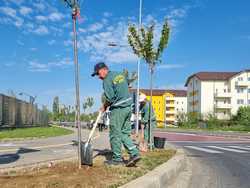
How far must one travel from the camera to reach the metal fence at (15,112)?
89.0 feet

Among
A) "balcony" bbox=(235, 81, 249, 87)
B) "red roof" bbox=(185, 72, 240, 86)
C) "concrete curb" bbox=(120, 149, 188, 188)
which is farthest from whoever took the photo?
"red roof" bbox=(185, 72, 240, 86)

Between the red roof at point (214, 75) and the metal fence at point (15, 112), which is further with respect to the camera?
the red roof at point (214, 75)

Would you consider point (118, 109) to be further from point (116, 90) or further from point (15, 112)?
point (15, 112)

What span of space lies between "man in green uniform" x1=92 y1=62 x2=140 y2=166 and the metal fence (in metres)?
19.8

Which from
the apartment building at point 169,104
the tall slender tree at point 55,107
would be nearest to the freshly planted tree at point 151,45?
the tall slender tree at point 55,107

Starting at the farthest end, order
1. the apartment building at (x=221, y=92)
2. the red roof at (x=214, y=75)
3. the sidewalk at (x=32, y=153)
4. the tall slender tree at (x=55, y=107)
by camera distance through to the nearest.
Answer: the tall slender tree at (x=55, y=107) < the red roof at (x=214, y=75) < the apartment building at (x=221, y=92) < the sidewalk at (x=32, y=153)

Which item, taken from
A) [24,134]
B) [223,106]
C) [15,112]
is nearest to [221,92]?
[223,106]

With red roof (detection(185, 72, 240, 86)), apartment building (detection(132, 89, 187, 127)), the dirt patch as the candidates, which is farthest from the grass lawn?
apartment building (detection(132, 89, 187, 127))

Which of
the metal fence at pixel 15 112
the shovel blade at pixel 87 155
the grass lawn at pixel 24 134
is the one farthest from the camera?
the metal fence at pixel 15 112

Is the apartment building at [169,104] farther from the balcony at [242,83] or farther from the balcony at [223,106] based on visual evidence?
the balcony at [242,83]

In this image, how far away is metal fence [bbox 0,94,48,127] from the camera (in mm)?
27125

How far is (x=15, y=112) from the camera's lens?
31.0 meters

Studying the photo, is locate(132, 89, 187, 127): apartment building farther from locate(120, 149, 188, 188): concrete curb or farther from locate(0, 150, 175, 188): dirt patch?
locate(0, 150, 175, 188): dirt patch

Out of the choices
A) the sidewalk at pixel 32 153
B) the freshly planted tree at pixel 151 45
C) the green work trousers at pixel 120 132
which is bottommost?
the sidewalk at pixel 32 153
